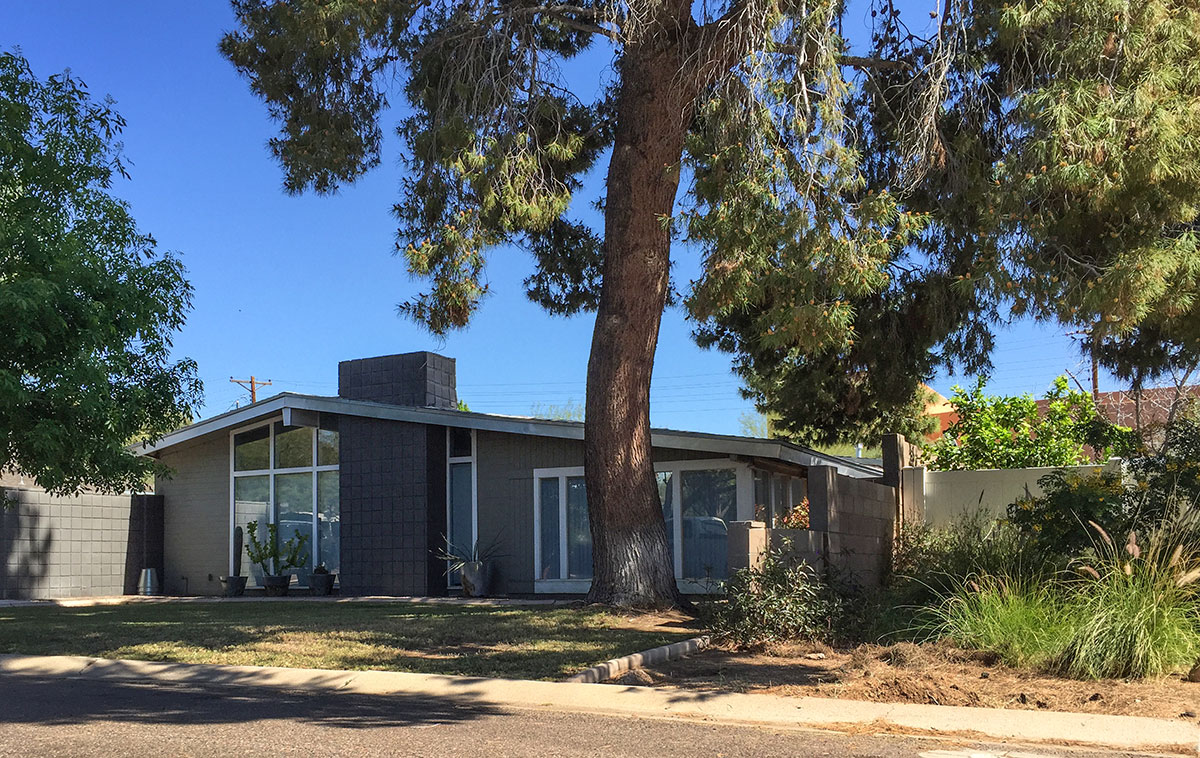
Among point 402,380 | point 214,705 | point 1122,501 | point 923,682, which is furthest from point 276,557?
Answer: point 923,682

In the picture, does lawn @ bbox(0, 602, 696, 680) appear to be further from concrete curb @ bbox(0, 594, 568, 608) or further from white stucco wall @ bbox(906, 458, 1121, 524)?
white stucco wall @ bbox(906, 458, 1121, 524)

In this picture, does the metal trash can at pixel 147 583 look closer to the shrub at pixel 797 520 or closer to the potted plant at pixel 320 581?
the potted plant at pixel 320 581

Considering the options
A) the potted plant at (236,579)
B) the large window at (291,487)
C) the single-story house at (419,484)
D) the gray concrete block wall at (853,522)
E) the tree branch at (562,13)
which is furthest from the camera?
the potted plant at (236,579)

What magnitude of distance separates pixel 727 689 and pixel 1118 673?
2.82 m

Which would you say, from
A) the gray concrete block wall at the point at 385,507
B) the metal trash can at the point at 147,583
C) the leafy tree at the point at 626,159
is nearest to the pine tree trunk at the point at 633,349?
the leafy tree at the point at 626,159

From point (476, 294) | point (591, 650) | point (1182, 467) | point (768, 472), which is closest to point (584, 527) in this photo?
point (768, 472)

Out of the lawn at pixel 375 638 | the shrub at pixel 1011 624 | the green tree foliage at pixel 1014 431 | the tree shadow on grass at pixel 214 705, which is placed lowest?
the tree shadow on grass at pixel 214 705

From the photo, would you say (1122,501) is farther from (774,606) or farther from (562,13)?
(562,13)

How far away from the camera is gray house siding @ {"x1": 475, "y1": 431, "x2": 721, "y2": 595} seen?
60.1 ft

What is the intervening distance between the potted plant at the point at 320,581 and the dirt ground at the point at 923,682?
11.4m

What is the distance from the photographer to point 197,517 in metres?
21.6

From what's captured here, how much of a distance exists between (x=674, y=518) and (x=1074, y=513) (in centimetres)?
799

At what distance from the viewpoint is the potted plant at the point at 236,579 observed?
20.2 m

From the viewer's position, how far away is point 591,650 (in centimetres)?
974
